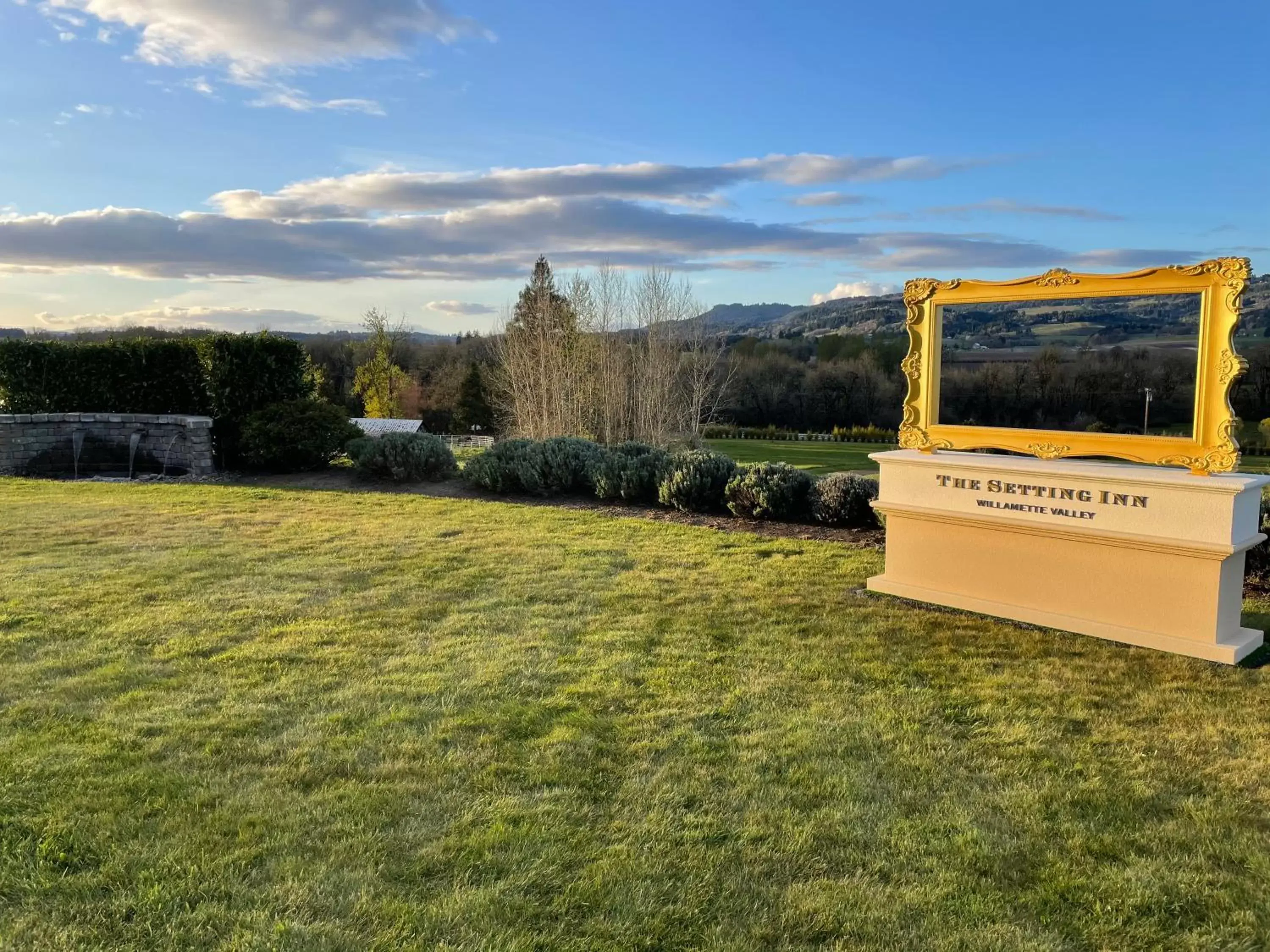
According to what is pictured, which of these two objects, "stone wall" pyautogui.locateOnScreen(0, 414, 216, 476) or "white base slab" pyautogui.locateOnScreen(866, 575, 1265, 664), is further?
"stone wall" pyautogui.locateOnScreen(0, 414, 216, 476)

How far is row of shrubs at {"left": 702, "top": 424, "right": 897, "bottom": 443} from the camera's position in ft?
73.8

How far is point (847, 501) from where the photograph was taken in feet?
27.3

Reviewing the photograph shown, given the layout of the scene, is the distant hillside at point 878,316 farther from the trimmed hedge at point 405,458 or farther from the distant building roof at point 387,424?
the distant building roof at point 387,424

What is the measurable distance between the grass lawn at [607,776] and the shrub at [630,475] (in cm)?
391

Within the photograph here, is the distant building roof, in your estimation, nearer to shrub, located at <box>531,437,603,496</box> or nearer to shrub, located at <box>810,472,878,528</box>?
shrub, located at <box>531,437,603,496</box>

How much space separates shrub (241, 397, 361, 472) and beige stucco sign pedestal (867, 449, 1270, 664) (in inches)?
380

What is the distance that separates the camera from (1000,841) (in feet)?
9.27

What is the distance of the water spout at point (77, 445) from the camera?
1332 cm

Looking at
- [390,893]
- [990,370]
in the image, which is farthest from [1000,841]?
[990,370]

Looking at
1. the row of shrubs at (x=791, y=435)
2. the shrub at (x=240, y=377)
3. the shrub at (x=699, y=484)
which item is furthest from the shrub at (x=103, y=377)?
the row of shrubs at (x=791, y=435)

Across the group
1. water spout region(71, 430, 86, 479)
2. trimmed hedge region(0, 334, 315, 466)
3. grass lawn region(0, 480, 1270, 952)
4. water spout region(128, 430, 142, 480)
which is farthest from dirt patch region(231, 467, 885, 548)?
water spout region(71, 430, 86, 479)

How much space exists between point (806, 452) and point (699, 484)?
17.0m

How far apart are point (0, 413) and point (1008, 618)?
50.6 feet

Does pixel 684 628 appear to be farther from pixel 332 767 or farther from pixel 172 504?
pixel 172 504
